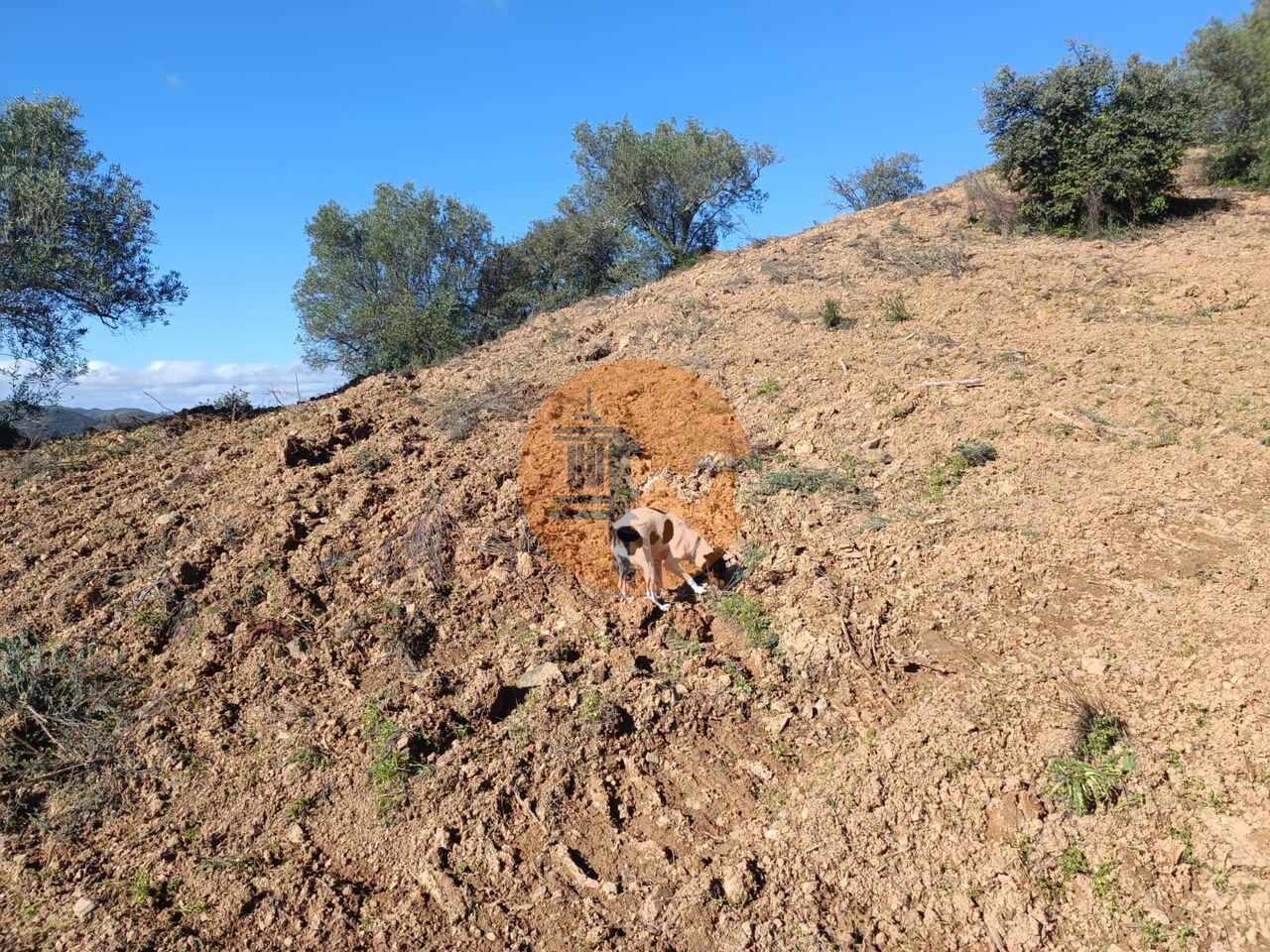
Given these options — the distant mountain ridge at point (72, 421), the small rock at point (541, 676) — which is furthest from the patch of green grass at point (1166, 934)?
the distant mountain ridge at point (72, 421)

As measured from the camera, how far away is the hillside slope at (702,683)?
2725 mm

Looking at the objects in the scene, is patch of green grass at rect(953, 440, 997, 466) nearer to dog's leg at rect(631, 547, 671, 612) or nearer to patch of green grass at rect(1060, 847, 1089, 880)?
dog's leg at rect(631, 547, 671, 612)

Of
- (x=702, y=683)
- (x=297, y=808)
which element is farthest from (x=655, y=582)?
(x=297, y=808)

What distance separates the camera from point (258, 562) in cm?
482

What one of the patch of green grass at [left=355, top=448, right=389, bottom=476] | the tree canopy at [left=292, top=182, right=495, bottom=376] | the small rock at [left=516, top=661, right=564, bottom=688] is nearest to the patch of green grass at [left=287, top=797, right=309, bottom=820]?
the small rock at [left=516, top=661, right=564, bottom=688]

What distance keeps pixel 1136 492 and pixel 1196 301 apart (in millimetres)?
4608

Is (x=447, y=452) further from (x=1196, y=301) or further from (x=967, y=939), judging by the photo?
(x=1196, y=301)

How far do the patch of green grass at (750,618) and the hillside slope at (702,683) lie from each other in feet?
0.27

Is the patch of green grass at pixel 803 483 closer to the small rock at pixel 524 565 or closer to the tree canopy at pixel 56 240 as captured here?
the small rock at pixel 524 565

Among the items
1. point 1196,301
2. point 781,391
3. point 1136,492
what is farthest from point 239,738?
point 1196,301

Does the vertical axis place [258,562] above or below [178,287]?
below

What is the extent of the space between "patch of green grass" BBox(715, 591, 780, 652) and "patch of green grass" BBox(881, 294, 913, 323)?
5038mm

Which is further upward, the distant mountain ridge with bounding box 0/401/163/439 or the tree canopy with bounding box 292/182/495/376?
the tree canopy with bounding box 292/182/495/376

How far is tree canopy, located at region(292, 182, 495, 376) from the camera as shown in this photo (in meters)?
14.8
